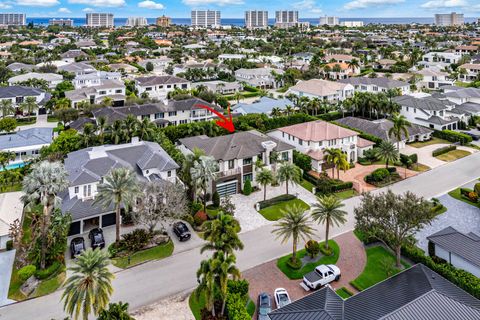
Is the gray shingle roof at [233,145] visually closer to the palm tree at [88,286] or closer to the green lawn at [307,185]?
the green lawn at [307,185]

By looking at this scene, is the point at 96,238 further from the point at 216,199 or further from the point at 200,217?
the point at 216,199

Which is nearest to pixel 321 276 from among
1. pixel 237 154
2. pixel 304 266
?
pixel 304 266

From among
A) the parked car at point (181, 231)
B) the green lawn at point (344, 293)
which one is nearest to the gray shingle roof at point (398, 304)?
the green lawn at point (344, 293)

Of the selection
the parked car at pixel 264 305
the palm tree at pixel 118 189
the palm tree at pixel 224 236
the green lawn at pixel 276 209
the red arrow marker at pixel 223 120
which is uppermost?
the red arrow marker at pixel 223 120

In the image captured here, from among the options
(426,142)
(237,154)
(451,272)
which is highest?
(426,142)

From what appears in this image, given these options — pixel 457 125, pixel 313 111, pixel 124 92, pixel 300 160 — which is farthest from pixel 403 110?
pixel 124 92

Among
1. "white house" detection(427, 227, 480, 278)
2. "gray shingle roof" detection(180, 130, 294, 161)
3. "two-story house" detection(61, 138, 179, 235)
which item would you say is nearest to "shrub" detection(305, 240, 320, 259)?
"white house" detection(427, 227, 480, 278)
